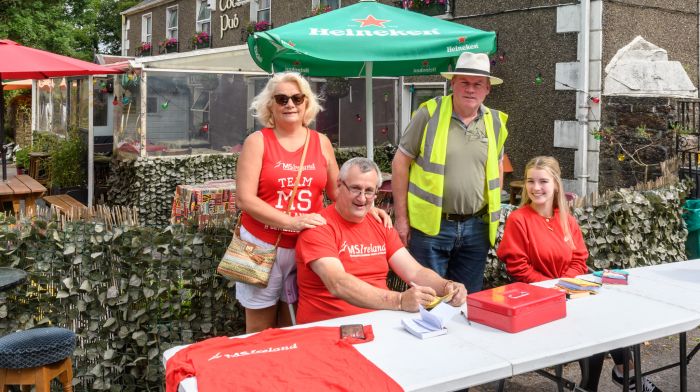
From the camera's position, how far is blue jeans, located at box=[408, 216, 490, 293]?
384 cm

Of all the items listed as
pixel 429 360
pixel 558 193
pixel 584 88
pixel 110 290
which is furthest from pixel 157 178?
pixel 429 360

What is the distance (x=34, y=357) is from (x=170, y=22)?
1881 cm

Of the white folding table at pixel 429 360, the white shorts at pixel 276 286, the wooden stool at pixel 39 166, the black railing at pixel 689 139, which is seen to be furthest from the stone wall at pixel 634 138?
the wooden stool at pixel 39 166

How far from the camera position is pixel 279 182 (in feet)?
10.9

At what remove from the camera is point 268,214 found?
3.21 m

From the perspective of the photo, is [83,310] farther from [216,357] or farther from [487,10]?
[487,10]

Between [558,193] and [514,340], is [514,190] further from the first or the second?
[514,340]

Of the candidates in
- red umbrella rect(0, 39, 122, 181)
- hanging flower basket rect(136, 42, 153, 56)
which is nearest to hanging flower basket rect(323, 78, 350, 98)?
red umbrella rect(0, 39, 122, 181)

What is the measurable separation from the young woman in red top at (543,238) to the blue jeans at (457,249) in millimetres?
182

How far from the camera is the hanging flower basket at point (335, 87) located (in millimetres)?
12125

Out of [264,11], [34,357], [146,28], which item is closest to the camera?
[34,357]

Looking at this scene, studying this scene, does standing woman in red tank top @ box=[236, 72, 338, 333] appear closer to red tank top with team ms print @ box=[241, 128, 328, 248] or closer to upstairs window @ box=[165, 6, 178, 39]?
red tank top with team ms print @ box=[241, 128, 328, 248]

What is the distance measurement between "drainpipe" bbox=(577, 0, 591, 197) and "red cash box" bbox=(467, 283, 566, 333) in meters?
6.45

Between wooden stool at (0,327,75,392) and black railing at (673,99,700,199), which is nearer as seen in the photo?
wooden stool at (0,327,75,392)
